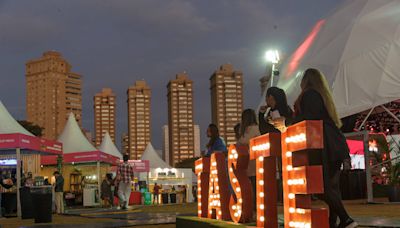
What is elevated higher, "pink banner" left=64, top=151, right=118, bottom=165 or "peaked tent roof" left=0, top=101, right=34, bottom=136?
"peaked tent roof" left=0, top=101, right=34, bottom=136

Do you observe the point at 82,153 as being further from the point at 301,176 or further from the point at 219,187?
the point at 301,176

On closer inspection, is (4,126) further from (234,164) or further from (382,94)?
(234,164)

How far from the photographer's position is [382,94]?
592 inches

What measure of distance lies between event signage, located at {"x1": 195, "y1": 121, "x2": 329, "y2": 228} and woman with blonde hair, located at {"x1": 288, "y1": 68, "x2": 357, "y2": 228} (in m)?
0.13

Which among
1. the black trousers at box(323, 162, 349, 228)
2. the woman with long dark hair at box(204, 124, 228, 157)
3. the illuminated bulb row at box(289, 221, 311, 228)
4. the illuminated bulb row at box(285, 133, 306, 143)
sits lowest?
the illuminated bulb row at box(289, 221, 311, 228)

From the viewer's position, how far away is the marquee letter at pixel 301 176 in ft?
12.8

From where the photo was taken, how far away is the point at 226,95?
131 meters

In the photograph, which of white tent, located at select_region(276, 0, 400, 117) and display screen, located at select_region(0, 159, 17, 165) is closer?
white tent, located at select_region(276, 0, 400, 117)

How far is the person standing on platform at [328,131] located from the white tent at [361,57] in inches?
408

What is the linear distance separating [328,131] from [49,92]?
149209 millimetres

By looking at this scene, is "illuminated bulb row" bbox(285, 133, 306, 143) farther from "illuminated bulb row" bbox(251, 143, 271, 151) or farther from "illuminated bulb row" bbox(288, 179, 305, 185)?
"illuminated bulb row" bbox(251, 143, 271, 151)

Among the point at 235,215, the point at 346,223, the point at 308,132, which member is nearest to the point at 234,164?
the point at 235,215

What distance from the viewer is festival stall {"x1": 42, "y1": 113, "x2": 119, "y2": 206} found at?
26927 mm

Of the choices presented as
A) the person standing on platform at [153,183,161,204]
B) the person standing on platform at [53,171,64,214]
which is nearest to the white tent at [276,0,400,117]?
the person standing on platform at [53,171,64,214]
